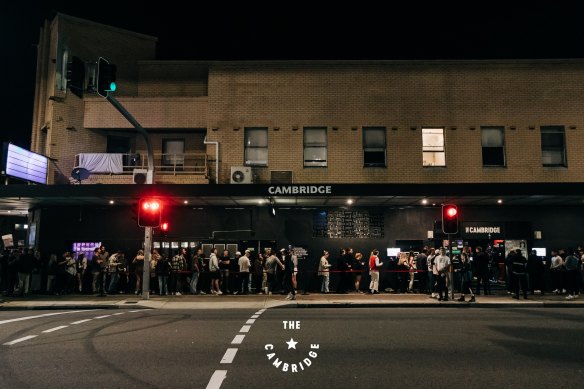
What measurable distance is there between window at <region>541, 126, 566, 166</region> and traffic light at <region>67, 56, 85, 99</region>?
19037 millimetres

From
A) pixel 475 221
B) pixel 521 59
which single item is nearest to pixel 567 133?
pixel 521 59

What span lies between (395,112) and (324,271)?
7895 millimetres

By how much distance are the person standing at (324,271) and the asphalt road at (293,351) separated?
6.46 metres

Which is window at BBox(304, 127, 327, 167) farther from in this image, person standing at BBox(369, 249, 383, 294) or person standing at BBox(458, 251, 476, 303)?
person standing at BBox(458, 251, 476, 303)

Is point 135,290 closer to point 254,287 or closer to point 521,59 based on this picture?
point 254,287

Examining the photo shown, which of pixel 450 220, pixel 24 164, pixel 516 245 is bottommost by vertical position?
pixel 516 245

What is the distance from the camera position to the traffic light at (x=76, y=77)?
1034 centimetres

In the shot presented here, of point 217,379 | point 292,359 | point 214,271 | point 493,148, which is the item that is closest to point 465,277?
point 493,148

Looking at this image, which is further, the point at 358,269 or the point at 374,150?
the point at 374,150

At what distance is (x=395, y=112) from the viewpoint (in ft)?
69.3

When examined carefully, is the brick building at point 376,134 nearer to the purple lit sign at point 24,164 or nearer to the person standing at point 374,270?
the purple lit sign at point 24,164

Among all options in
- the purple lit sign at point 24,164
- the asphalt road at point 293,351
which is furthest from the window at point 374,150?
the purple lit sign at point 24,164

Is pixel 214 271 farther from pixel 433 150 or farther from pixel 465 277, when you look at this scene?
pixel 433 150

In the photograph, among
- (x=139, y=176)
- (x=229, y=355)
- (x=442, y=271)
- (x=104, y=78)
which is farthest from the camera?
(x=139, y=176)
